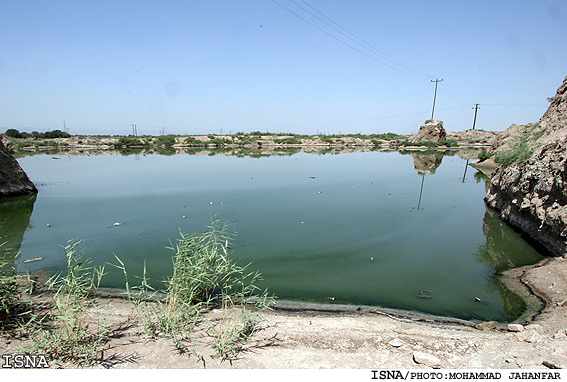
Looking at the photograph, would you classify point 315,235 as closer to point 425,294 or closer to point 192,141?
point 425,294

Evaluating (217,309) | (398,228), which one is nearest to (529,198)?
(398,228)

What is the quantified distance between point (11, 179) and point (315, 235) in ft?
37.2

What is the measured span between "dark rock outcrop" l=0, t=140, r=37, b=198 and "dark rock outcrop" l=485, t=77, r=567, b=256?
15.5m

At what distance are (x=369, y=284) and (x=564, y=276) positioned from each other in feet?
9.52

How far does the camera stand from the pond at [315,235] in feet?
16.6

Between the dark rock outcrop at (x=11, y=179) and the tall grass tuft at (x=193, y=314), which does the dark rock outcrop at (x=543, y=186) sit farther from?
the dark rock outcrop at (x=11, y=179)

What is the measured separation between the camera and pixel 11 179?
11641mm

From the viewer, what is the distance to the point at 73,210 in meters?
9.43

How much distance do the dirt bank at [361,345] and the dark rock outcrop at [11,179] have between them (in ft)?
34.3

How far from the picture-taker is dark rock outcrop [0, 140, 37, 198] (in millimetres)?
11414

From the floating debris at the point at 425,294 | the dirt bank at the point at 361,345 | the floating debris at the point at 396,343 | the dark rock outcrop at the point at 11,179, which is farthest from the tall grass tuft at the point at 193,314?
the dark rock outcrop at the point at 11,179
